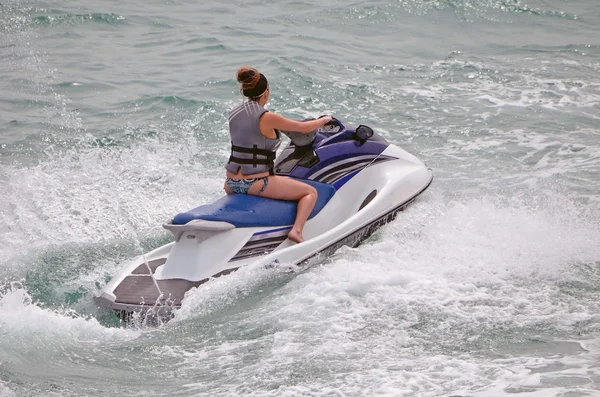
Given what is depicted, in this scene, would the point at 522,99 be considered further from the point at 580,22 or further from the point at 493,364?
the point at 493,364

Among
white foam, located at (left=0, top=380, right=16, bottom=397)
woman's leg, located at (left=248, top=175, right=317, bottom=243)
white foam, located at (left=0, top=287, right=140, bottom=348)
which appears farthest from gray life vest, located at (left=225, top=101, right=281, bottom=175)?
white foam, located at (left=0, top=380, right=16, bottom=397)

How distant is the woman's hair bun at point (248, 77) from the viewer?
21.2ft

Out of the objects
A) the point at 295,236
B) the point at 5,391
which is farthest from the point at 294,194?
the point at 5,391

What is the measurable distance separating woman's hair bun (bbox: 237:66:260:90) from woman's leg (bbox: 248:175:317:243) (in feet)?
2.38

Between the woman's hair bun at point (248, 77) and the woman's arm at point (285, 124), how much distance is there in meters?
0.25

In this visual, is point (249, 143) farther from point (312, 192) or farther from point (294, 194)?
point (312, 192)

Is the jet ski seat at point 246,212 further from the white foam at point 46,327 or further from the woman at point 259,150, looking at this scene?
the white foam at point 46,327

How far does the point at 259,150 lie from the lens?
6.60m

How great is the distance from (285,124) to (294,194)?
557mm

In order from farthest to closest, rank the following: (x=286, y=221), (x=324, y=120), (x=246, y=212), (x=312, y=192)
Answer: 1. (x=324, y=120)
2. (x=312, y=192)
3. (x=286, y=221)
4. (x=246, y=212)

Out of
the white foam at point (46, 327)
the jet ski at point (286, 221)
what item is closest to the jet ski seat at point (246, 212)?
the jet ski at point (286, 221)

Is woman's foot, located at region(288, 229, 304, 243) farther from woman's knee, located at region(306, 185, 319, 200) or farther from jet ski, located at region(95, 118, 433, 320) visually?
woman's knee, located at region(306, 185, 319, 200)

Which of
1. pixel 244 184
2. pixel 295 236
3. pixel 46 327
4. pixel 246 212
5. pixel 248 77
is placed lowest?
pixel 46 327

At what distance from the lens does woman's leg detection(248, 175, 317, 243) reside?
6.65m
